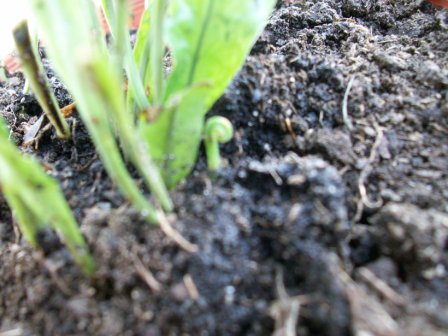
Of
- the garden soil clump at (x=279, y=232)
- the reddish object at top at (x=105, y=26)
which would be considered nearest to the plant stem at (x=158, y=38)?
the garden soil clump at (x=279, y=232)

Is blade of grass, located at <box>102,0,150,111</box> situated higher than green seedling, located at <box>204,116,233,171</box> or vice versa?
blade of grass, located at <box>102,0,150,111</box>

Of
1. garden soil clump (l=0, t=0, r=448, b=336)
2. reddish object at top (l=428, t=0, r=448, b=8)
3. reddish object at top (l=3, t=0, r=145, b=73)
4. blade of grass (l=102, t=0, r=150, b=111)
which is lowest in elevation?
garden soil clump (l=0, t=0, r=448, b=336)

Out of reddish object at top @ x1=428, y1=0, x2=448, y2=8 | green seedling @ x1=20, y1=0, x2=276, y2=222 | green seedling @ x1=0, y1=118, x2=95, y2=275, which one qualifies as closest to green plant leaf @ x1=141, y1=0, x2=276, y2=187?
green seedling @ x1=20, y1=0, x2=276, y2=222

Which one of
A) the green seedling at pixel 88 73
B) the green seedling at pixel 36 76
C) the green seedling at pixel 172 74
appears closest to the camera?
the green seedling at pixel 88 73

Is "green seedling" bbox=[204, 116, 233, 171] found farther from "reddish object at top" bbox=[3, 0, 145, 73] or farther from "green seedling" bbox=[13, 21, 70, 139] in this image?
"reddish object at top" bbox=[3, 0, 145, 73]

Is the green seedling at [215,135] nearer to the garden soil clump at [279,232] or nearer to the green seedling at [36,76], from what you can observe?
the garden soil clump at [279,232]

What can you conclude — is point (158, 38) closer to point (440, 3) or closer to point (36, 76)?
point (36, 76)

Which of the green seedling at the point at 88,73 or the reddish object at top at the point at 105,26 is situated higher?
the green seedling at the point at 88,73
